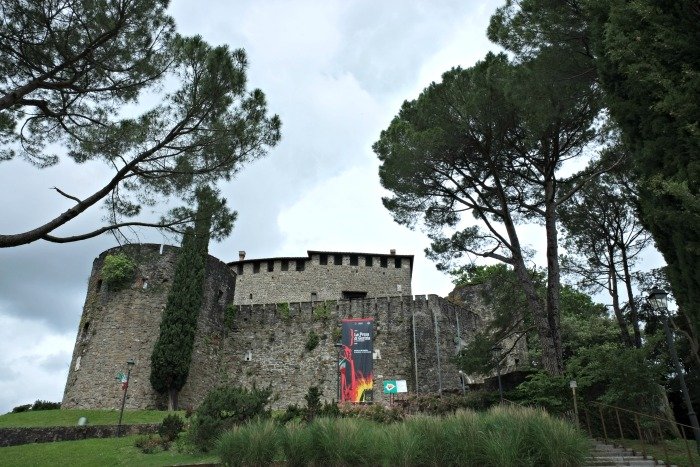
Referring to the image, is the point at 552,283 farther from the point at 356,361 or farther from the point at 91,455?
the point at 91,455

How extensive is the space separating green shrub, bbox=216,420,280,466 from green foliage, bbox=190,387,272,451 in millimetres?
1499

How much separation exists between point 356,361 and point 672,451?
12779 millimetres

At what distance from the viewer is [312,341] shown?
21.6 m

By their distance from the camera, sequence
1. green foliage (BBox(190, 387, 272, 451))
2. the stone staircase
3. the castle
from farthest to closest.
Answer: the castle
green foliage (BBox(190, 387, 272, 451))
the stone staircase

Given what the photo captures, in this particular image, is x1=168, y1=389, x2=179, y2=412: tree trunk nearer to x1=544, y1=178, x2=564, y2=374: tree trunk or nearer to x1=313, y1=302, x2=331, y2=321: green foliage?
x1=313, y1=302, x2=331, y2=321: green foliage

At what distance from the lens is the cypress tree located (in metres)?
17.6

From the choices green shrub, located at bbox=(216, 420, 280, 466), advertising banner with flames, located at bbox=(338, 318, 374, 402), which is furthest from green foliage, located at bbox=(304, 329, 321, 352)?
green shrub, located at bbox=(216, 420, 280, 466)

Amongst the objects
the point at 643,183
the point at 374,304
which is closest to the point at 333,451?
the point at 643,183

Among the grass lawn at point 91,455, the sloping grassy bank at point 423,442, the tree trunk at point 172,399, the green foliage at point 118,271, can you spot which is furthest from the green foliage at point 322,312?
the sloping grassy bank at point 423,442

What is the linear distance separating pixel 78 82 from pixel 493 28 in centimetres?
937

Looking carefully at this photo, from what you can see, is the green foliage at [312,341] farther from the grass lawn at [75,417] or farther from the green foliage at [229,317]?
the grass lawn at [75,417]

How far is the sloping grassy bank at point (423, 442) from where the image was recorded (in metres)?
7.14

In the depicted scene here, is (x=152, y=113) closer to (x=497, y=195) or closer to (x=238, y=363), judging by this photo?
(x=497, y=195)

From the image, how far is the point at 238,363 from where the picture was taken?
21672mm
